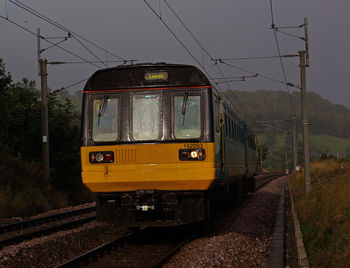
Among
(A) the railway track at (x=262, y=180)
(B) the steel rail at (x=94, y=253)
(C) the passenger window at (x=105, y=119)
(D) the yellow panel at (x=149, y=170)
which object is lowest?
(A) the railway track at (x=262, y=180)

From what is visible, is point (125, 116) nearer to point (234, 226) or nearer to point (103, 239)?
point (103, 239)

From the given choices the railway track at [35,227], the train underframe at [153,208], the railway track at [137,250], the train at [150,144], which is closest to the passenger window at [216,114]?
the train at [150,144]

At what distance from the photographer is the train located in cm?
1007

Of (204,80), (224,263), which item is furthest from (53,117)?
(224,263)

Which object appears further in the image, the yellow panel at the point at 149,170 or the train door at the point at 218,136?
the train door at the point at 218,136

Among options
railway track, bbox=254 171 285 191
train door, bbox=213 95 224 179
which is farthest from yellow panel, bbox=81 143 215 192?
railway track, bbox=254 171 285 191

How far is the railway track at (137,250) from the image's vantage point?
343 inches

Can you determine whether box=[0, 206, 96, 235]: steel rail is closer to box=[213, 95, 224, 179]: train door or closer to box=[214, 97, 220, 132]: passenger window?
box=[213, 95, 224, 179]: train door

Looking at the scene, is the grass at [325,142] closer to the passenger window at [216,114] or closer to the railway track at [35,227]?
the railway track at [35,227]

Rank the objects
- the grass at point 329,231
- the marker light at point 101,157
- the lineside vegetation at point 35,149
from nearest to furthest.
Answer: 1. the grass at point 329,231
2. the marker light at point 101,157
3. the lineside vegetation at point 35,149

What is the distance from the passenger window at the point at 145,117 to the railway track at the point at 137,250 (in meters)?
2.04

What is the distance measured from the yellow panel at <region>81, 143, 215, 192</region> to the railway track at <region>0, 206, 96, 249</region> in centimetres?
229

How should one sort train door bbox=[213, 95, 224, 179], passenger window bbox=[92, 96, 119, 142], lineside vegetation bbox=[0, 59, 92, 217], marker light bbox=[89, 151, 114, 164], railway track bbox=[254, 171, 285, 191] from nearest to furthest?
1. marker light bbox=[89, 151, 114, 164]
2. passenger window bbox=[92, 96, 119, 142]
3. train door bbox=[213, 95, 224, 179]
4. lineside vegetation bbox=[0, 59, 92, 217]
5. railway track bbox=[254, 171, 285, 191]

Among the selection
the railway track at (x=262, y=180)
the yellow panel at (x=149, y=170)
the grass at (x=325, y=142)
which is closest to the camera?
the yellow panel at (x=149, y=170)
